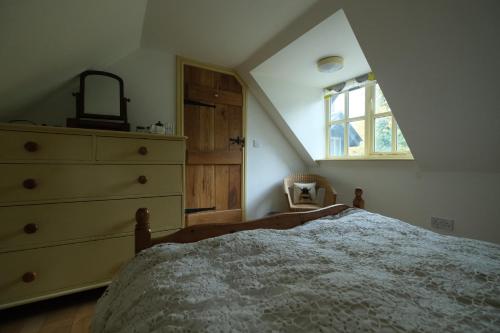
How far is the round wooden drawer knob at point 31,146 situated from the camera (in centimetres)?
143

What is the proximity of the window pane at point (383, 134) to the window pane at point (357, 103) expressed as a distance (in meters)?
0.27

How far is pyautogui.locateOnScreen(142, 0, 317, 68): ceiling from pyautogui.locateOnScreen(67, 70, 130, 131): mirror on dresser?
1.86 feet

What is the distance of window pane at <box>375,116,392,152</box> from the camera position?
9.32 ft

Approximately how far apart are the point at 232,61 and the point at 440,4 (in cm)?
194

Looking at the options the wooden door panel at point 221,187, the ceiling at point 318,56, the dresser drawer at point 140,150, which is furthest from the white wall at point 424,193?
the dresser drawer at point 140,150

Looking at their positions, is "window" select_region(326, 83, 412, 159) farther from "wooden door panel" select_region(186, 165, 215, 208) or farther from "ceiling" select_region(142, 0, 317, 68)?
"wooden door panel" select_region(186, 165, 215, 208)

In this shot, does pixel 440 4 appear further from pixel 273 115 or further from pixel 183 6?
pixel 273 115

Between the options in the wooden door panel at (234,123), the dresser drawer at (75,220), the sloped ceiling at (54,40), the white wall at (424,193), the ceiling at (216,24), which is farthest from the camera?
the wooden door panel at (234,123)

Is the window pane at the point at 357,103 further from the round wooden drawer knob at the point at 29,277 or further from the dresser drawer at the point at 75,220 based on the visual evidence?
the round wooden drawer knob at the point at 29,277

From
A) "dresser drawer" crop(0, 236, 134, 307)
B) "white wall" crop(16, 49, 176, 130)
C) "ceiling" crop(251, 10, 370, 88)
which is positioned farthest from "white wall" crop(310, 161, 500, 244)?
"dresser drawer" crop(0, 236, 134, 307)

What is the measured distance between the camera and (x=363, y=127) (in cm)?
311

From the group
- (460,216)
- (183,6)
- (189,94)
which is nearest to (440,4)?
(183,6)

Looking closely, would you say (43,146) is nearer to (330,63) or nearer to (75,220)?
(75,220)

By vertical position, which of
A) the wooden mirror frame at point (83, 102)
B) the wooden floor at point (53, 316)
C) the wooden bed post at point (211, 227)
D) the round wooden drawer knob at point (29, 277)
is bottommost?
the wooden floor at point (53, 316)
